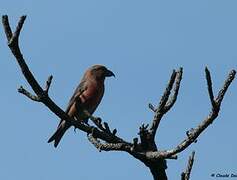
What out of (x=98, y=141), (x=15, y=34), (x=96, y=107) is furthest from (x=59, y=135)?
(x=15, y=34)

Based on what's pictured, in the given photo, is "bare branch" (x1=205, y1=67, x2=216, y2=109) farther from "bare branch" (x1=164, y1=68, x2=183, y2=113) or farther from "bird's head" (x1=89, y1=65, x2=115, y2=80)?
"bird's head" (x1=89, y1=65, x2=115, y2=80)

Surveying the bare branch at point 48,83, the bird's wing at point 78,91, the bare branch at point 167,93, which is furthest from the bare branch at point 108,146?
the bird's wing at point 78,91

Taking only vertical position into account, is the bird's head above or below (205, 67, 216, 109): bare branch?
above

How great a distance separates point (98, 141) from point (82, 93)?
6523mm

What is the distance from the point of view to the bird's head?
11773mm

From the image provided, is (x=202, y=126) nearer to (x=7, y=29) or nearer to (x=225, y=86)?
(x=225, y=86)

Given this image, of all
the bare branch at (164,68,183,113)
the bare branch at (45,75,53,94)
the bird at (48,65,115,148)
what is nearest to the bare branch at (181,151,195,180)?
the bare branch at (164,68,183,113)

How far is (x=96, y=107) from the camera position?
11.0m

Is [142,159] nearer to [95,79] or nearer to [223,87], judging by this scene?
[223,87]

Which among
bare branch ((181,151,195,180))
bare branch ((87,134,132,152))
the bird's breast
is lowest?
bare branch ((181,151,195,180))

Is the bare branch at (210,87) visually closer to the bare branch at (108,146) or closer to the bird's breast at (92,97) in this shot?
the bare branch at (108,146)

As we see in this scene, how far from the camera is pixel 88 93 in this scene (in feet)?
36.3

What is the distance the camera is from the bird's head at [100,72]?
11773mm

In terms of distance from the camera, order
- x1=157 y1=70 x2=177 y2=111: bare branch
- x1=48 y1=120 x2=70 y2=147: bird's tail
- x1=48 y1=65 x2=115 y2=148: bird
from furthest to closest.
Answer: x1=48 y1=120 x2=70 y2=147: bird's tail
x1=48 y1=65 x2=115 y2=148: bird
x1=157 y1=70 x2=177 y2=111: bare branch
